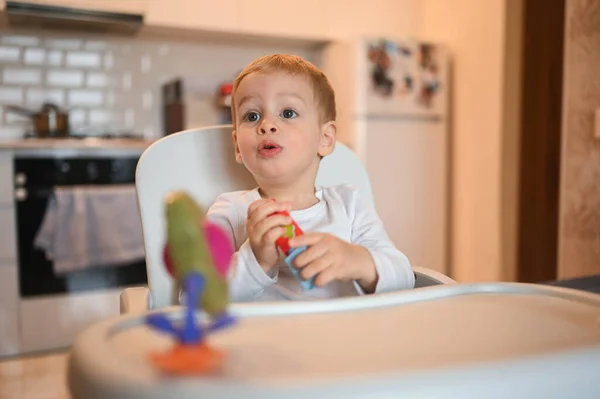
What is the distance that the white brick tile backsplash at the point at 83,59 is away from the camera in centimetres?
271

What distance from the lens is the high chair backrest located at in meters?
0.93

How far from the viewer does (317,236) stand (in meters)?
0.64

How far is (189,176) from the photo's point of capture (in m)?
1.00

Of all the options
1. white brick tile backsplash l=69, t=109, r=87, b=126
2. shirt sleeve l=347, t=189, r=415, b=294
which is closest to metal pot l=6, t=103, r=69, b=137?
white brick tile backsplash l=69, t=109, r=87, b=126

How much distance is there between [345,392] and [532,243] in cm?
244

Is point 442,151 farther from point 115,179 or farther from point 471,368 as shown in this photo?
point 471,368

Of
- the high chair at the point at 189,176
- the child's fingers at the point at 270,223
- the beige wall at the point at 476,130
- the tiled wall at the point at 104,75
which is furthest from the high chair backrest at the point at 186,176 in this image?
the tiled wall at the point at 104,75

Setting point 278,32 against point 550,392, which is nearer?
point 550,392

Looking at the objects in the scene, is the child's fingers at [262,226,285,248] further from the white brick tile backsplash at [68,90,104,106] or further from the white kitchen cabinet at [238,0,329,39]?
the white brick tile backsplash at [68,90,104,106]

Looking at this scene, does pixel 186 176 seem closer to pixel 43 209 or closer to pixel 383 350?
pixel 383 350

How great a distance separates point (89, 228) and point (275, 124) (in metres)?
1.63

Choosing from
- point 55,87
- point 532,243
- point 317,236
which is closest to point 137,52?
point 55,87

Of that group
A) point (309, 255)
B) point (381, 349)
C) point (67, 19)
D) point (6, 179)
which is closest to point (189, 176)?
point (309, 255)

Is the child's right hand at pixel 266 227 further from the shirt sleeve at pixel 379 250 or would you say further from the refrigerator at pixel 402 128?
the refrigerator at pixel 402 128
